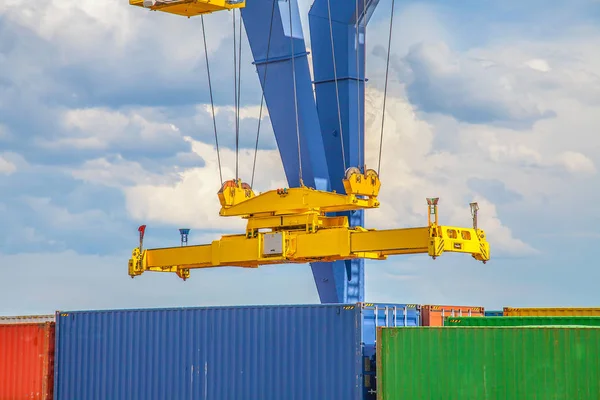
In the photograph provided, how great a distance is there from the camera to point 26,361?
2478 cm

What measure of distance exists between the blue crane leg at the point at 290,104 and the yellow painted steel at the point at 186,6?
2.27 m

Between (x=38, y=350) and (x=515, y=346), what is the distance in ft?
40.6

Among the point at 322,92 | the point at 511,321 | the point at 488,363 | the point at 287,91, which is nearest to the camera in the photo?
the point at 488,363

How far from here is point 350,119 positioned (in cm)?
2823

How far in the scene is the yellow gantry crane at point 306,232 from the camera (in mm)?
23141

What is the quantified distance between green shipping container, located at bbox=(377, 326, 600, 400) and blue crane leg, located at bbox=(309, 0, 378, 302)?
9598mm

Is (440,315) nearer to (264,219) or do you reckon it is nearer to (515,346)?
(515,346)

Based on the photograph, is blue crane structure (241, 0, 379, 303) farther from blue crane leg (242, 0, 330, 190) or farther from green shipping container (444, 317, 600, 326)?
green shipping container (444, 317, 600, 326)

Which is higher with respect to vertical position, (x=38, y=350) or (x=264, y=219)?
(x=264, y=219)

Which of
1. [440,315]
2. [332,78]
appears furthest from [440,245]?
[332,78]

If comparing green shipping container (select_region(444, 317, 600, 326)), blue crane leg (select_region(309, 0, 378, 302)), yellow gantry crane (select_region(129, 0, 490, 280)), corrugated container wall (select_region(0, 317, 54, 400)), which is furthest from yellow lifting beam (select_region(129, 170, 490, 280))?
corrugated container wall (select_region(0, 317, 54, 400))

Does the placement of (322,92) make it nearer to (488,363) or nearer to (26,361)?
(26,361)

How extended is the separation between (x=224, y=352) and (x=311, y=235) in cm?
484

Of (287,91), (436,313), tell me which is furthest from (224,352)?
(287,91)
